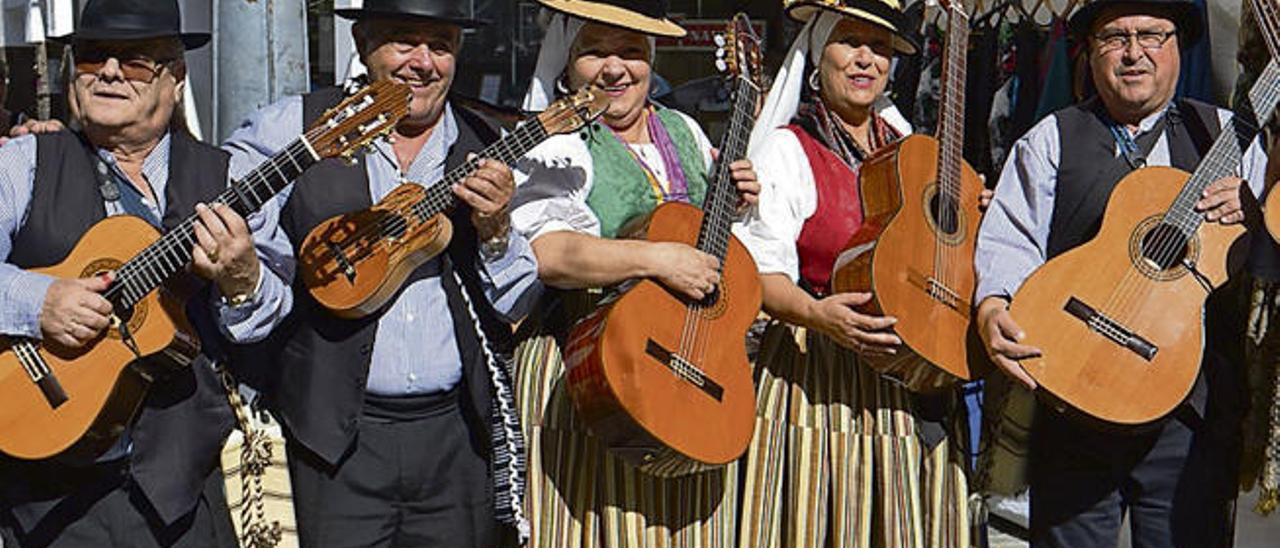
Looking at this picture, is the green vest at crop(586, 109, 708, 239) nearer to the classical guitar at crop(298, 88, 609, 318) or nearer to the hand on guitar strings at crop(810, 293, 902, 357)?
the classical guitar at crop(298, 88, 609, 318)

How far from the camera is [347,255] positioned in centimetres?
365

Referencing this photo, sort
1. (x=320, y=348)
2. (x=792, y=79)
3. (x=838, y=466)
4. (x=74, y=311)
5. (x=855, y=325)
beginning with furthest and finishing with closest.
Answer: (x=792, y=79)
(x=838, y=466)
(x=855, y=325)
(x=320, y=348)
(x=74, y=311)

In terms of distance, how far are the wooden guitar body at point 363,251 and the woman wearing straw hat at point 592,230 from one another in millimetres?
368

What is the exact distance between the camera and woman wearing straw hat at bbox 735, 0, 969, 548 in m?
4.15

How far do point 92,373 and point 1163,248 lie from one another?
7.60 feet

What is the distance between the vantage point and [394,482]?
12.4 ft

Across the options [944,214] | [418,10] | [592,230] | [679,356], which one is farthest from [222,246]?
[944,214]

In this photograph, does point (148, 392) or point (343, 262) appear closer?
point (148, 392)

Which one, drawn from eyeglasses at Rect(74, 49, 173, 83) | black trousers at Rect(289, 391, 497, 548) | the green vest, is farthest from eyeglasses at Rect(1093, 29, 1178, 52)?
eyeglasses at Rect(74, 49, 173, 83)

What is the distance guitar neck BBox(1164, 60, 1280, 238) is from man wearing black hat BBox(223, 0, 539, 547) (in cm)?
145

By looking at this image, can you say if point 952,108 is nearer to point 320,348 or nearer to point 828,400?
point 828,400

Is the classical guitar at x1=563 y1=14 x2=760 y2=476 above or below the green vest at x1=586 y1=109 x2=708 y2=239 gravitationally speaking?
below

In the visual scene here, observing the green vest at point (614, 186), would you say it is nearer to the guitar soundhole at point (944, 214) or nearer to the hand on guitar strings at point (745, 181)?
the hand on guitar strings at point (745, 181)

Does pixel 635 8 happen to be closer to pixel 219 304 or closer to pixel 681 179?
pixel 681 179
